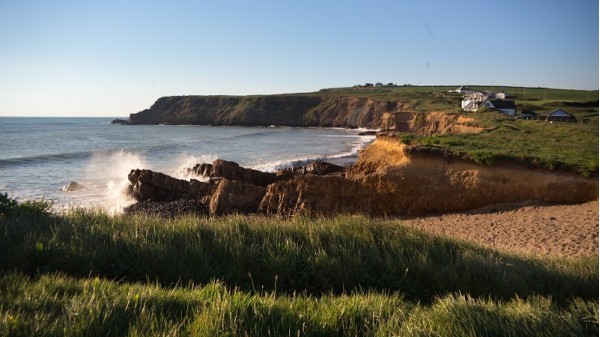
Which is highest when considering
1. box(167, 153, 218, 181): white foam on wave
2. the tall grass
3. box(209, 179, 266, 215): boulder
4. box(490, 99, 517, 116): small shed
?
box(490, 99, 517, 116): small shed

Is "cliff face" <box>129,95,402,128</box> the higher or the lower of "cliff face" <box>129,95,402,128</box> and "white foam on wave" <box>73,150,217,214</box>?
the higher

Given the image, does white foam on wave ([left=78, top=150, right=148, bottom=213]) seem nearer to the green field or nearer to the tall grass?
the tall grass

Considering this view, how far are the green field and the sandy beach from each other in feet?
13.7

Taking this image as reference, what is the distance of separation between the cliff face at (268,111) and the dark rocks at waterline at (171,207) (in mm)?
73835

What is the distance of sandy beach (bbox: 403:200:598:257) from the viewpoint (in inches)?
441

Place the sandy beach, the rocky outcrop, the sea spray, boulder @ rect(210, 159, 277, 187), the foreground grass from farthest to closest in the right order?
boulder @ rect(210, 159, 277, 187) < the sea spray < the rocky outcrop < the sandy beach < the foreground grass

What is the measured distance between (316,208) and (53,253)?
1107 centimetres

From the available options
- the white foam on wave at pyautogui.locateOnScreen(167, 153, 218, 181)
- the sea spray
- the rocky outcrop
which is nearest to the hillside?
the rocky outcrop

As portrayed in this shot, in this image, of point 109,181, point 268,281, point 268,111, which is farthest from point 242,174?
point 268,111

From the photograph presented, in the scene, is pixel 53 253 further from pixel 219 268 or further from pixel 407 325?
pixel 407 325

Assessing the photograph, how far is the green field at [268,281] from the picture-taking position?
391cm

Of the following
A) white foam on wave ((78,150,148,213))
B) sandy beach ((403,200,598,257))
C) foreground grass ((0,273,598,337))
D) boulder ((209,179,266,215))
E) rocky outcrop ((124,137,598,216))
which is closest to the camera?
foreground grass ((0,273,598,337))

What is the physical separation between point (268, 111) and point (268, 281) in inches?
4512

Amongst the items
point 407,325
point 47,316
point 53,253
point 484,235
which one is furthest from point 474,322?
point 484,235
